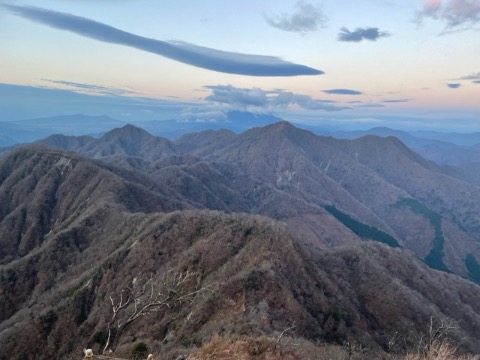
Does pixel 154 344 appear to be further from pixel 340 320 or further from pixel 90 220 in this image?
pixel 90 220

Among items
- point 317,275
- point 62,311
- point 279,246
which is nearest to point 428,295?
point 317,275

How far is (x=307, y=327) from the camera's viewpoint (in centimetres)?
7194

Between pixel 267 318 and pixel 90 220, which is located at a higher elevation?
pixel 267 318

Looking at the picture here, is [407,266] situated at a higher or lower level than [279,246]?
lower

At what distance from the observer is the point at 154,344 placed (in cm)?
6262

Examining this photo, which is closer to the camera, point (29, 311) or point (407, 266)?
point (29, 311)

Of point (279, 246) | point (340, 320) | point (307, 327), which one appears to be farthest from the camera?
point (279, 246)

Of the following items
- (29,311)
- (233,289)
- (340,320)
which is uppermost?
(233,289)

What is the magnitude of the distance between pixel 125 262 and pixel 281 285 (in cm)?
5013

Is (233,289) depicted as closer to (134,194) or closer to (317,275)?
(317,275)

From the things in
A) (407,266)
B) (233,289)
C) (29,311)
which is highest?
(233,289)

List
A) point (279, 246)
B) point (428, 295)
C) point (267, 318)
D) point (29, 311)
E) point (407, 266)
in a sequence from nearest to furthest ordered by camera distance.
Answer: point (267, 318) < point (279, 246) < point (29, 311) < point (428, 295) < point (407, 266)

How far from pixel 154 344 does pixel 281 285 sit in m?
27.7

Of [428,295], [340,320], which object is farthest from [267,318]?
[428,295]
